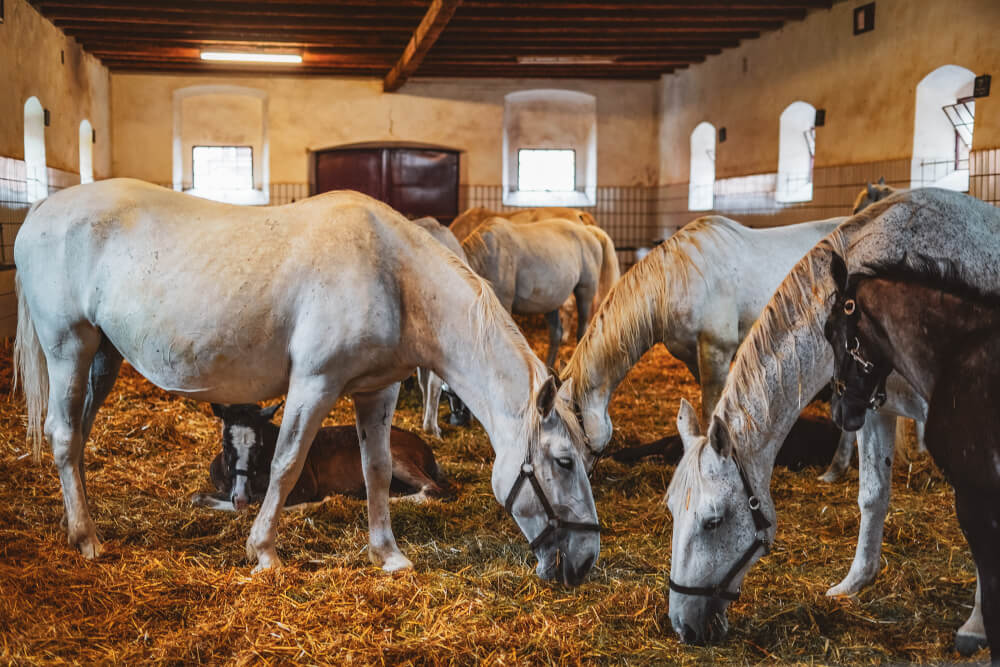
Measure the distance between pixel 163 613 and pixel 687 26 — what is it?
984cm

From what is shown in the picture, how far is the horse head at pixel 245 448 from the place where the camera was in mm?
4082

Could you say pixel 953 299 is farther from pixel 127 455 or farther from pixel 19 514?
pixel 127 455

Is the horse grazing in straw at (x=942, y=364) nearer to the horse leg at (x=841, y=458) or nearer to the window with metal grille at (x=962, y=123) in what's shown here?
the horse leg at (x=841, y=458)

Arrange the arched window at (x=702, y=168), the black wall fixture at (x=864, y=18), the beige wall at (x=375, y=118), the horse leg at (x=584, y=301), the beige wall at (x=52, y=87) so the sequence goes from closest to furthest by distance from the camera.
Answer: the horse leg at (x=584, y=301), the beige wall at (x=52, y=87), the black wall fixture at (x=864, y=18), the arched window at (x=702, y=168), the beige wall at (x=375, y=118)

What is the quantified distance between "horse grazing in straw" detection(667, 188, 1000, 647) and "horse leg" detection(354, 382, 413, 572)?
53.4 inches

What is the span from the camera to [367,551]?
3.55 m

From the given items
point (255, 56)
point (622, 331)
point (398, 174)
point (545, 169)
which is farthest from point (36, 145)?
point (622, 331)

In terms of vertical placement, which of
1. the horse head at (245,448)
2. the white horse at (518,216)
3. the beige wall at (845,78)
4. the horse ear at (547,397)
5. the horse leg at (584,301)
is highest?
the beige wall at (845,78)

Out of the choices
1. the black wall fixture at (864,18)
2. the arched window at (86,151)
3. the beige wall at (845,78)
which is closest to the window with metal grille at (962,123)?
the beige wall at (845,78)

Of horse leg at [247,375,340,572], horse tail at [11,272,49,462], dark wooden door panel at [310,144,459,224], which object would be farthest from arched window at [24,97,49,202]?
horse leg at [247,375,340,572]

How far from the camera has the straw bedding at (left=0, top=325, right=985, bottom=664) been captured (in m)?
2.64

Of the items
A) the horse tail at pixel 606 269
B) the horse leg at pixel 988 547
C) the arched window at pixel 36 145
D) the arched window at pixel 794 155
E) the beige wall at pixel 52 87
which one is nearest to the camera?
the horse leg at pixel 988 547

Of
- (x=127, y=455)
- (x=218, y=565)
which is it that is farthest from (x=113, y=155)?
(x=218, y=565)

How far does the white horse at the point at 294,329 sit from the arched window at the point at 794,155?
333 inches
